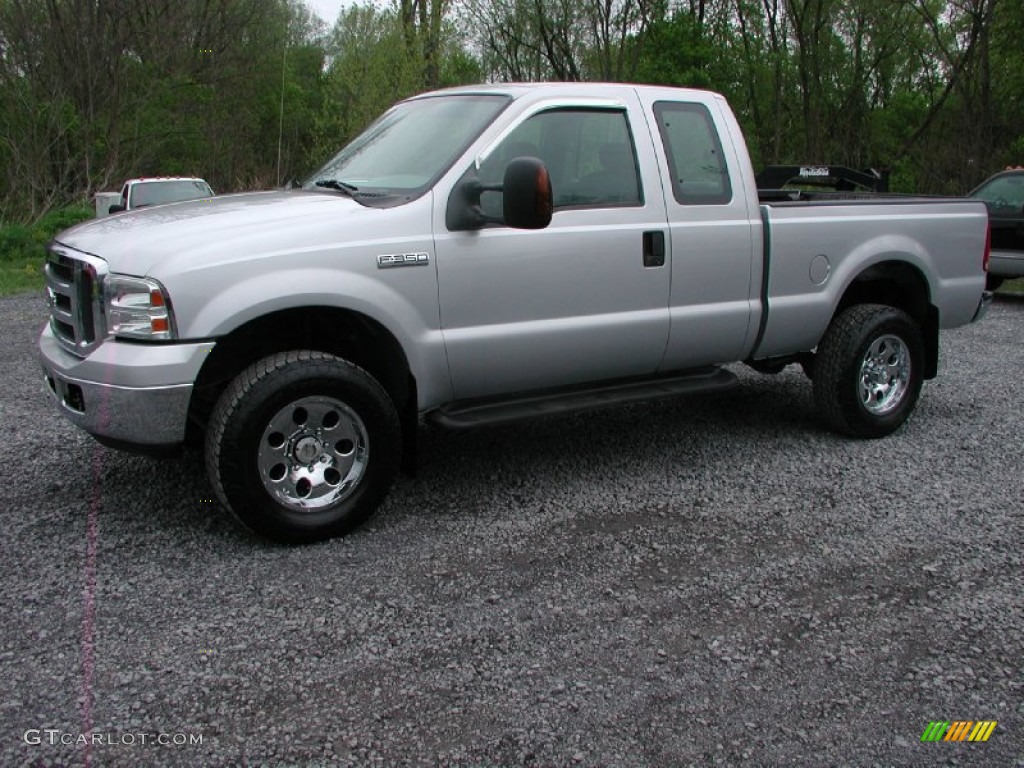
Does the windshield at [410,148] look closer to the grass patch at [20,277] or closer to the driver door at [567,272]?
the driver door at [567,272]

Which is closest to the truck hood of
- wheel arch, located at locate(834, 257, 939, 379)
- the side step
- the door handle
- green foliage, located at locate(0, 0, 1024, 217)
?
the side step

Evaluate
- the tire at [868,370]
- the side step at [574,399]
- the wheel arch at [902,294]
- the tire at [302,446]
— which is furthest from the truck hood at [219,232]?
the wheel arch at [902,294]

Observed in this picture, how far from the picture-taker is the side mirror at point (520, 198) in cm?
407

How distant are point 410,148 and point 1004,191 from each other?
1020 cm

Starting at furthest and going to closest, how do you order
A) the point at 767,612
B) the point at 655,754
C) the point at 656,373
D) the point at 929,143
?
the point at 929,143 < the point at 656,373 < the point at 767,612 < the point at 655,754

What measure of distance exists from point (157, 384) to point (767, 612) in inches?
99.0

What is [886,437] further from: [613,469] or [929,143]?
[929,143]

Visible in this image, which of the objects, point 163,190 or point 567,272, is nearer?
point 567,272

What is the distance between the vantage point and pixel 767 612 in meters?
3.59

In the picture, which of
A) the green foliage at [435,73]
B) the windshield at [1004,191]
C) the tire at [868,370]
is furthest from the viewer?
the green foliage at [435,73]

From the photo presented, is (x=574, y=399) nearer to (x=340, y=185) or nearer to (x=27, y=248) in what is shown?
(x=340, y=185)

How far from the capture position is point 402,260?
166 inches

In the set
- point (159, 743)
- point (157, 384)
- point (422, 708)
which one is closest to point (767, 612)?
point (422, 708)

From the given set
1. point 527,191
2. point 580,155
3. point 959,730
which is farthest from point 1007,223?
point 959,730
